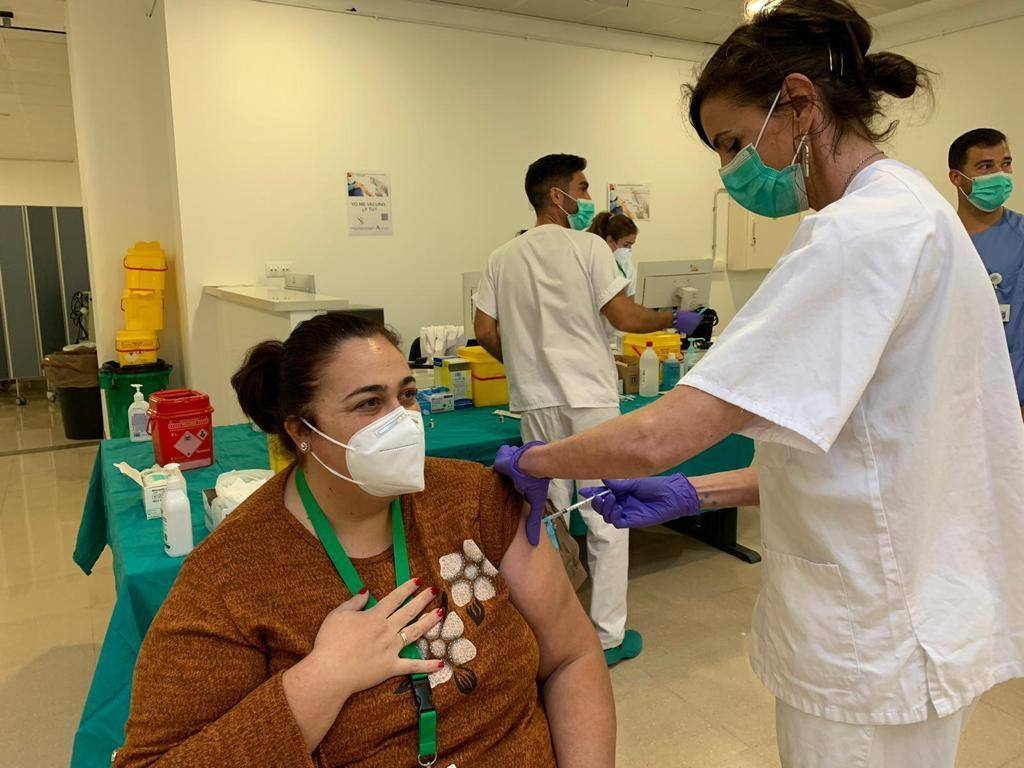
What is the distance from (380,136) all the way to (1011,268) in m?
3.41

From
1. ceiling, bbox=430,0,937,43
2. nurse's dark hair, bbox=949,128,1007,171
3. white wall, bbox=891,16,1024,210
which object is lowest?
nurse's dark hair, bbox=949,128,1007,171

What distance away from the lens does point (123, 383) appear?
4.29 metres

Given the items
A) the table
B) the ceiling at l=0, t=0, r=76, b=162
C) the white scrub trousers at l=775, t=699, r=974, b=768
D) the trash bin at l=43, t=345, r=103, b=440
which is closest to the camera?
the white scrub trousers at l=775, t=699, r=974, b=768

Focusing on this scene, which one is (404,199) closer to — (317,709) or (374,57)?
(374,57)

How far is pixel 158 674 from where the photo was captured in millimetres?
990

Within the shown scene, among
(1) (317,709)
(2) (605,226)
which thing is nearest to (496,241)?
(2) (605,226)

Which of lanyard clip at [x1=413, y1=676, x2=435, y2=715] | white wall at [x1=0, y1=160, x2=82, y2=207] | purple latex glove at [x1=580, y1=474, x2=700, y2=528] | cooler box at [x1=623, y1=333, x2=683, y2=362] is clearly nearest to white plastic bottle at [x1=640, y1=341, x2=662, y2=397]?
cooler box at [x1=623, y1=333, x2=683, y2=362]

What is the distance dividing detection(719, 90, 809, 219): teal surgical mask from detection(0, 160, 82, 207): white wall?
10360mm

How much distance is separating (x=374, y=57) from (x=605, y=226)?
1.77 m

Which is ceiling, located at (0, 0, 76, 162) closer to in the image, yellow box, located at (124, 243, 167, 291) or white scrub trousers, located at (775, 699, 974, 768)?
yellow box, located at (124, 243, 167, 291)

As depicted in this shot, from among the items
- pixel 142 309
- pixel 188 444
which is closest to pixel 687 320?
pixel 188 444

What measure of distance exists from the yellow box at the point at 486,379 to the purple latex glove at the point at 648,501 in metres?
1.80

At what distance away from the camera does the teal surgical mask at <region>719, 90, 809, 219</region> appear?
103cm

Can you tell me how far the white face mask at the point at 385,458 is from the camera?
121 centimetres
